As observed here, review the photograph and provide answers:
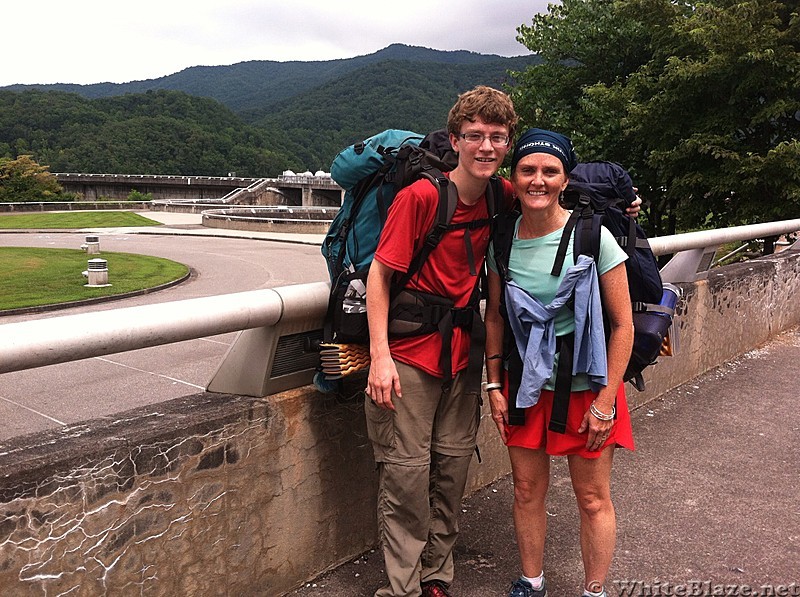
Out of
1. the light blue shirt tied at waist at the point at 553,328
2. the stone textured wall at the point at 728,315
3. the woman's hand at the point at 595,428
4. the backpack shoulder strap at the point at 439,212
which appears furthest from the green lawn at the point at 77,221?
the woman's hand at the point at 595,428

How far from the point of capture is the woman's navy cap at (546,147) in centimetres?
262

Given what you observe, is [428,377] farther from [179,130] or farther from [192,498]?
[179,130]

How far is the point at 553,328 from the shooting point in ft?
8.71

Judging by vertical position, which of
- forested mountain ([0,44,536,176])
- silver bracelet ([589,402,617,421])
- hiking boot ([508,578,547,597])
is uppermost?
forested mountain ([0,44,536,176])

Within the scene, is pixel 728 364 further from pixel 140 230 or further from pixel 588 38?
pixel 140 230

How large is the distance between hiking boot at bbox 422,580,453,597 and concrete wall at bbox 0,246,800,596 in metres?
0.41

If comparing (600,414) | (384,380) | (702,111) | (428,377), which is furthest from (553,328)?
(702,111)

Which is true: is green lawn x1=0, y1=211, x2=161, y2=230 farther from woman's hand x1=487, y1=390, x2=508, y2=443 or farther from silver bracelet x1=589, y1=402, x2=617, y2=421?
silver bracelet x1=589, y1=402, x2=617, y2=421

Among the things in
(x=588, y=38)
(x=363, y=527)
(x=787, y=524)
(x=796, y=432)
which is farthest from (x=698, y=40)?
(x=363, y=527)

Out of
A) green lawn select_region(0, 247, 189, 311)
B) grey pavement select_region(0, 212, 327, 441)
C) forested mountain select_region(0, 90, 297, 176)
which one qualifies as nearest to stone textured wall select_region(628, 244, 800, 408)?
grey pavement select_region(0, 212, 327, 441)

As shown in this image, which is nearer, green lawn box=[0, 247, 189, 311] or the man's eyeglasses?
the man's eyeglasses

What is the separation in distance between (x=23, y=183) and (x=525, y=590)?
59896mm

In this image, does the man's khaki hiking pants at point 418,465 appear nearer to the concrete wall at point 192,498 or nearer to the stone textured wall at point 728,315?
the concrete wall at point 192,498

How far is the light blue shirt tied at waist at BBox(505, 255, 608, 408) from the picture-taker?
2.56 metres
